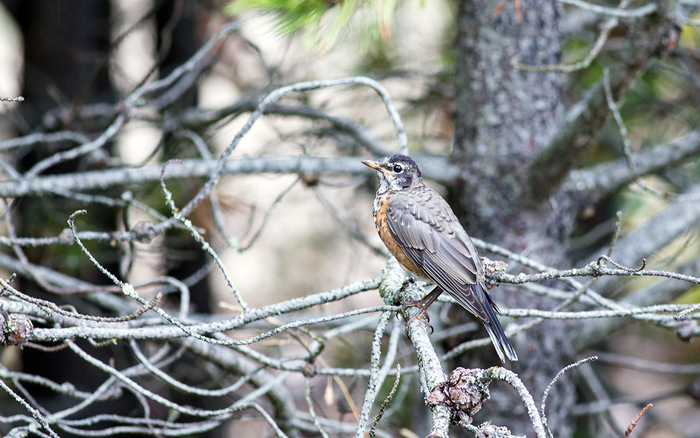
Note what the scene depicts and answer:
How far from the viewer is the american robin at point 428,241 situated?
2.71 metres

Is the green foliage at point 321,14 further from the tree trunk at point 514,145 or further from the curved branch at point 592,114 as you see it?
the curved branch at point 592,114

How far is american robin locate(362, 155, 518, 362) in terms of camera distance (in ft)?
8.91

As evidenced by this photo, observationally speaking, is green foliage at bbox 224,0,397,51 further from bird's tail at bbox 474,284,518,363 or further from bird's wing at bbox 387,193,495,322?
bird's tail at bbox 474,284,518,363

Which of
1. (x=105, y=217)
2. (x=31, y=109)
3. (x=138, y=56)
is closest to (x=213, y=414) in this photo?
(x=105, y=217)

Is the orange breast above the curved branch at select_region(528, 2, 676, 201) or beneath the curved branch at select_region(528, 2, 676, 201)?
beneath

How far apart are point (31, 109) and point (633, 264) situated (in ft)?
14.7

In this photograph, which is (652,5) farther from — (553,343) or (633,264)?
(553,343)

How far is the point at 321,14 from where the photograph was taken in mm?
3215

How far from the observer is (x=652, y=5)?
2.78 m

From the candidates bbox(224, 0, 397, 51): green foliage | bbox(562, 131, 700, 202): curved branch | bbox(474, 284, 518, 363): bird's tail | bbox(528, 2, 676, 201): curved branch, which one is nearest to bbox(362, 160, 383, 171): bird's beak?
bbox(224, 0, 397, 51): green foliage

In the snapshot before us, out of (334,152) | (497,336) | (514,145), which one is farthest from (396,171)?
(334,152)

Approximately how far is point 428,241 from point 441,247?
0.07 metres

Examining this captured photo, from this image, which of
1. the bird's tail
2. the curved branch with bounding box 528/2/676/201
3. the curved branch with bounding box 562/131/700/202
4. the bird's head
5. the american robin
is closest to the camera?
the bird's tail

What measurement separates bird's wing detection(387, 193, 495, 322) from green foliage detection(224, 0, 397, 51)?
83 centimetres
